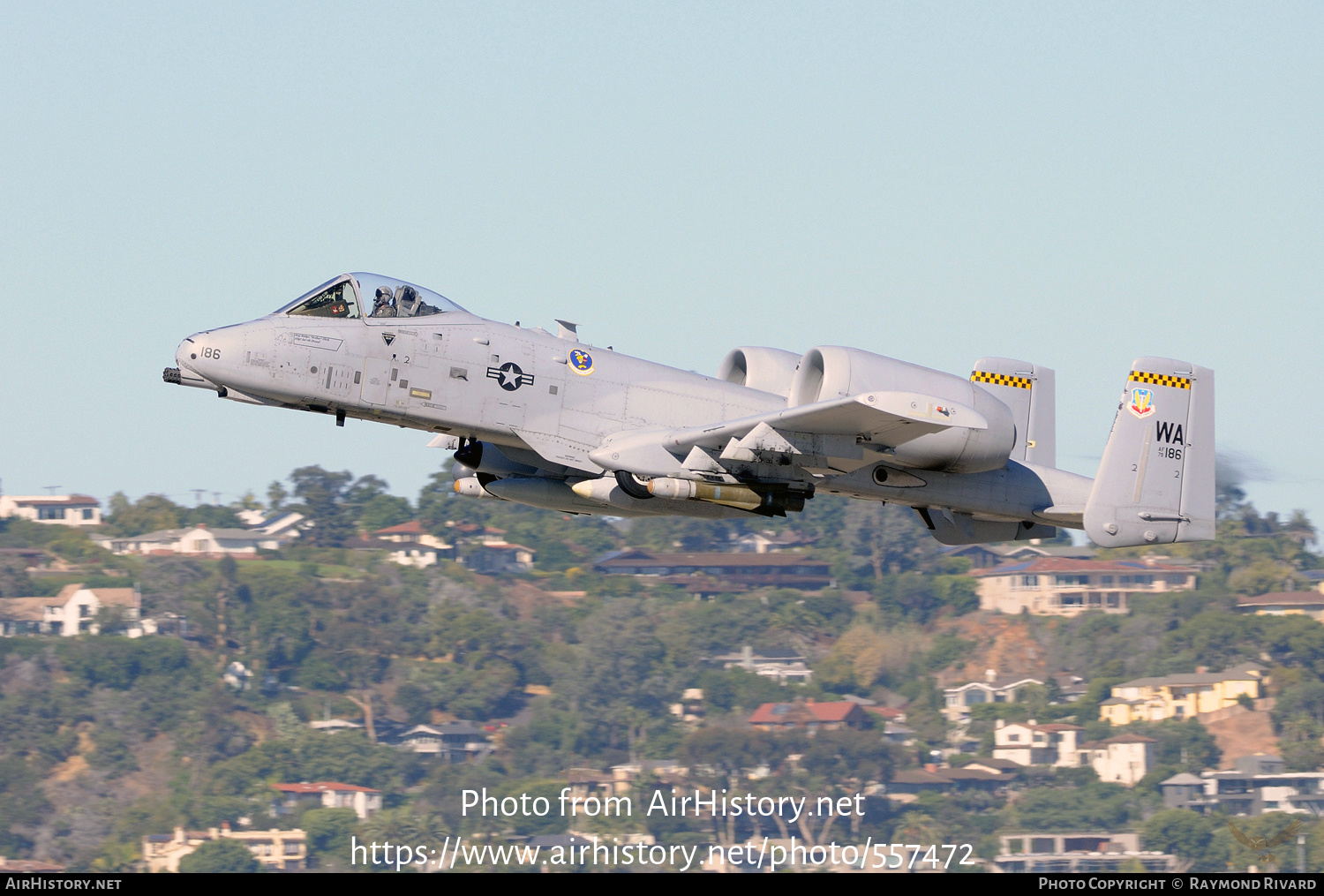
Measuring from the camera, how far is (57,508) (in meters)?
131

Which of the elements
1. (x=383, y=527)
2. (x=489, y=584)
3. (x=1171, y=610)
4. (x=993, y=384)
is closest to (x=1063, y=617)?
(x=1171, y=610)

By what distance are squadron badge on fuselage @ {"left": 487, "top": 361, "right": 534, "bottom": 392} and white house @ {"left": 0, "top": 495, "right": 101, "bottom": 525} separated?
381 feet

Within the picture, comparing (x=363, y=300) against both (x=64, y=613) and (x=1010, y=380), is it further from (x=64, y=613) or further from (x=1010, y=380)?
(x=64, y=613)

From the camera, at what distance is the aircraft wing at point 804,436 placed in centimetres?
1703

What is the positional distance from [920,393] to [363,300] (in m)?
6.70

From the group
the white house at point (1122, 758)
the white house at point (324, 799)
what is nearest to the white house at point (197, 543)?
the white house at point (324, 799)

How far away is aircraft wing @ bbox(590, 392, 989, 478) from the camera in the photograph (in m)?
17.0

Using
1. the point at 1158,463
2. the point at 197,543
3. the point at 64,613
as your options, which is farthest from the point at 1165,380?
the point at 197,543

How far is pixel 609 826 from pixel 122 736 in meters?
30.5

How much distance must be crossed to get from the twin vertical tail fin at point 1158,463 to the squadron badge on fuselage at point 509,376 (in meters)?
7.34

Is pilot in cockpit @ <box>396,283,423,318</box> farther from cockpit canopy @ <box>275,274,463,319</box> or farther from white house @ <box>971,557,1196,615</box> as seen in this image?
white house @ <box>971,557,1196,615</box>

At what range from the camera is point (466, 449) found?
20359mm

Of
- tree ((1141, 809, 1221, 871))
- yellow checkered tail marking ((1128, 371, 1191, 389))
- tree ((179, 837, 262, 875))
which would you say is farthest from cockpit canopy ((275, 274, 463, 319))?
tree ((1141, 809, 1221, 871))

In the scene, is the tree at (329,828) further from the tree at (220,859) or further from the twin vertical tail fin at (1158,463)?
the twin vertical tail fin at (1158,463)
